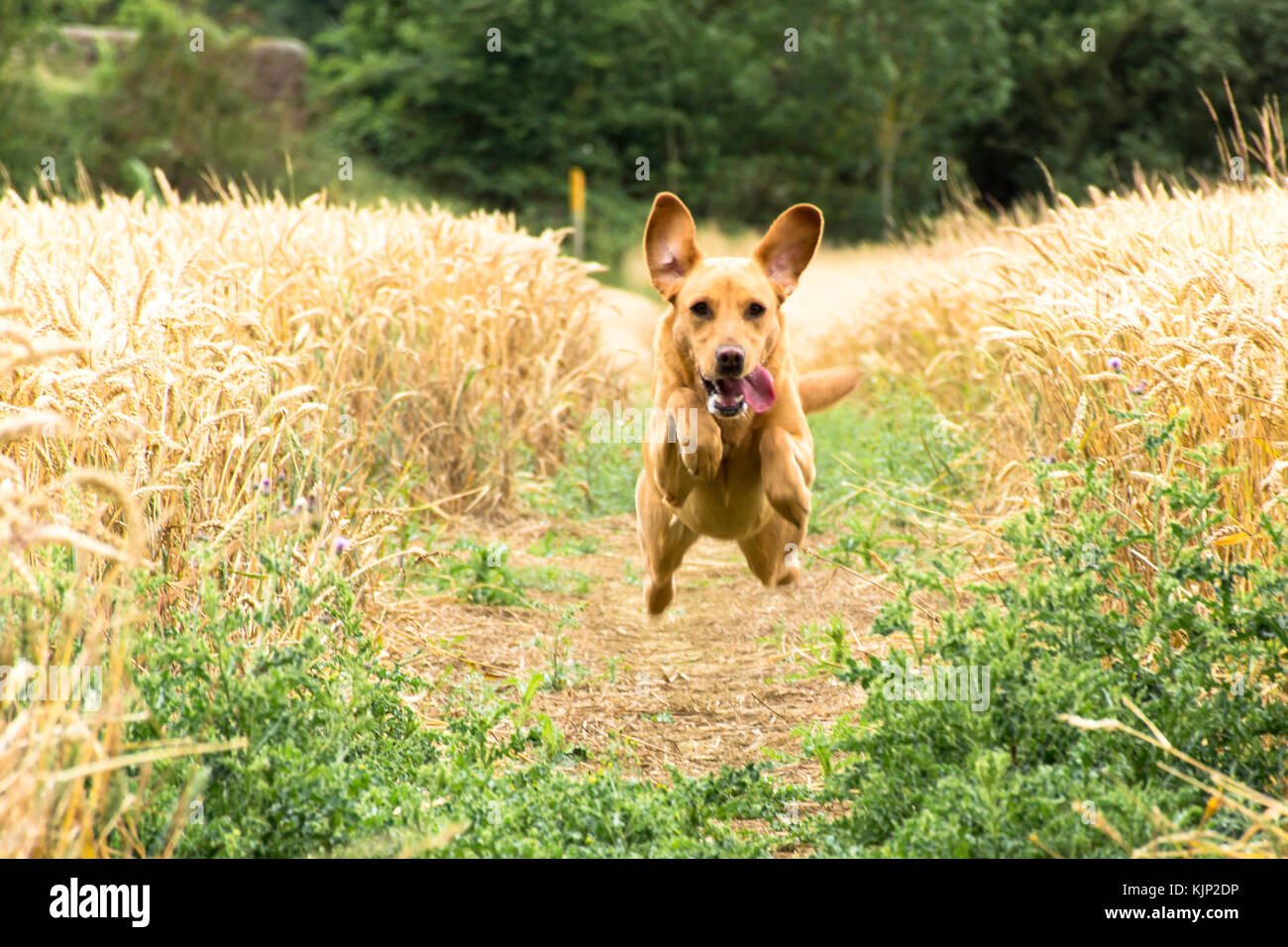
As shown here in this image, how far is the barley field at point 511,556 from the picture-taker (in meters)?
2.79

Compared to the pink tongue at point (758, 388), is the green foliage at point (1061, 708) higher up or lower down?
lower down

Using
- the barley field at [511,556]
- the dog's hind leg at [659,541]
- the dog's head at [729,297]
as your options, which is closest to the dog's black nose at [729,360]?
the dog's head at [729,297]

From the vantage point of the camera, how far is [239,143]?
2419 cm

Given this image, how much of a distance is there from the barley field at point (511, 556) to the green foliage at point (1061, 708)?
2cm

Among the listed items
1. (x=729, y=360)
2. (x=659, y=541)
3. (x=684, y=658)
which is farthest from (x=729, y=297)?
(x=684, y=658)

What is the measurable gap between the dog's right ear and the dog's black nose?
64 centimetres

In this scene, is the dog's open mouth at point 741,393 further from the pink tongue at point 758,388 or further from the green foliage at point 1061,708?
the green foliage at point 1061,708

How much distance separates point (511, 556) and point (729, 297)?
2760mm

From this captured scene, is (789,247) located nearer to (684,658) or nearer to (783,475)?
(783,475)

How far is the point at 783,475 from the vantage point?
183 inches

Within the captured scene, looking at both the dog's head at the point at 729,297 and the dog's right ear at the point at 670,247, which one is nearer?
the dog's head at the point at 729,297
